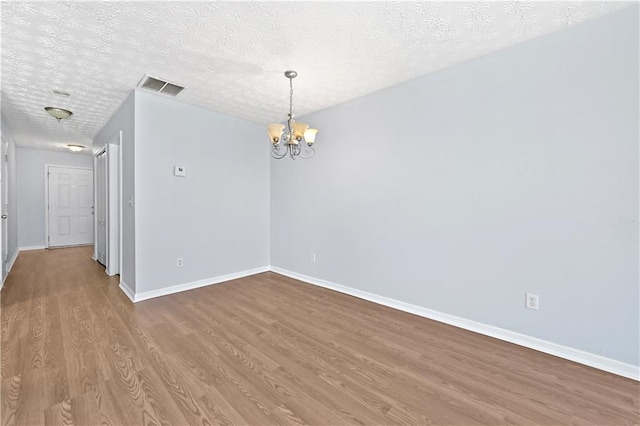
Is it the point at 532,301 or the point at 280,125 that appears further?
the point at 280,125

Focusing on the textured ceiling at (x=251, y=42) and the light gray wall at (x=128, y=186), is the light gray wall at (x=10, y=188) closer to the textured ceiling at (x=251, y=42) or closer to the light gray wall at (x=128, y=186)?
the textured ceiling at (x=251, y=42)

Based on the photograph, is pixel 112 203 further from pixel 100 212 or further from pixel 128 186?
pixel 100 212

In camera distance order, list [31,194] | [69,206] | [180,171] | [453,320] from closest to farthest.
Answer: [453,320], [180,171], [31,194], [69,206]

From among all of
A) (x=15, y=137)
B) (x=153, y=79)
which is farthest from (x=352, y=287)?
(x=15, y=137)

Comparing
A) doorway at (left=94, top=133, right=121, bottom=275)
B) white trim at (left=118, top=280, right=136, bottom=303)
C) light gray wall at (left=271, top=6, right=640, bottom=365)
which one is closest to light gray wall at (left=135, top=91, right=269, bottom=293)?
white trim at (left=118, top=280, right=136, bottom=303)

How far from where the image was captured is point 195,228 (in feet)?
12.6

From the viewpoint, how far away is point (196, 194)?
384cm

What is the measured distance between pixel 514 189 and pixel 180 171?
3.73m

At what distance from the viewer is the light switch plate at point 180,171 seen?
361 centimetres

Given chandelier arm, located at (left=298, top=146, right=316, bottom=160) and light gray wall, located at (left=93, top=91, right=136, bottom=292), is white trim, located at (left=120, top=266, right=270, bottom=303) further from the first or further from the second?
chandelier arm, located at (left=298, top=146, right=316, bottom=160)

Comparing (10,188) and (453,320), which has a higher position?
(10,188)

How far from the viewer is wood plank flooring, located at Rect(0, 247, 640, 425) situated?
5.18 feet

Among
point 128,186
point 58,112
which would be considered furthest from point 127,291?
point 58,112

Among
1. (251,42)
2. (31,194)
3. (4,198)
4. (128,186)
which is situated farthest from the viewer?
(31,194)
